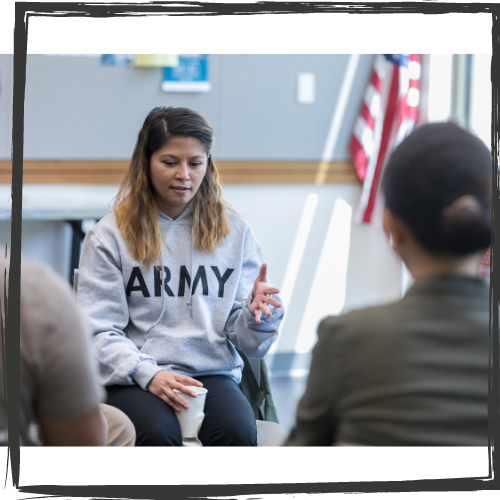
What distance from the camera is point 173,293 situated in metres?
0.98

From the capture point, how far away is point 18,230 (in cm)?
51

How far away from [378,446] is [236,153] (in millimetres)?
1681

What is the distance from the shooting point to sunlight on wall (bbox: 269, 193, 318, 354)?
2127mm

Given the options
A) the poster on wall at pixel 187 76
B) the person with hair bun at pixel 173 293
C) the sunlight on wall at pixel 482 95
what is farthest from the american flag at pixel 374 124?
the sunlight on wall at pixel 482 95

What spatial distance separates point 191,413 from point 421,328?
541 millimetres

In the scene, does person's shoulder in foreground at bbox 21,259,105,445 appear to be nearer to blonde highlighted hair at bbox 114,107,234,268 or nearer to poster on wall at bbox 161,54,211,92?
blonde highlighted hair at bbox 114,107,234,268

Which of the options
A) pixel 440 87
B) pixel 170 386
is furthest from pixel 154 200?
pixel 440 87

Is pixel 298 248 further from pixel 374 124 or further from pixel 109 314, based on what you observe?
pixel 109 314

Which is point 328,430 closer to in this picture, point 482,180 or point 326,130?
point 482,180

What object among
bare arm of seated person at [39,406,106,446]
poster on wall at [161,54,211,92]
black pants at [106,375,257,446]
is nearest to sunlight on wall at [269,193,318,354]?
poster on wall at [161,54,211,92]

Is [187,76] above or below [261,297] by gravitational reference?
above

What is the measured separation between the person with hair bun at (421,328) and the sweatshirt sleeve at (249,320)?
0.45 m

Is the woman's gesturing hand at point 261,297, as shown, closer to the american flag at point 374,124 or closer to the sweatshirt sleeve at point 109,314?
the sweatshirt sleeve at point 109,314
